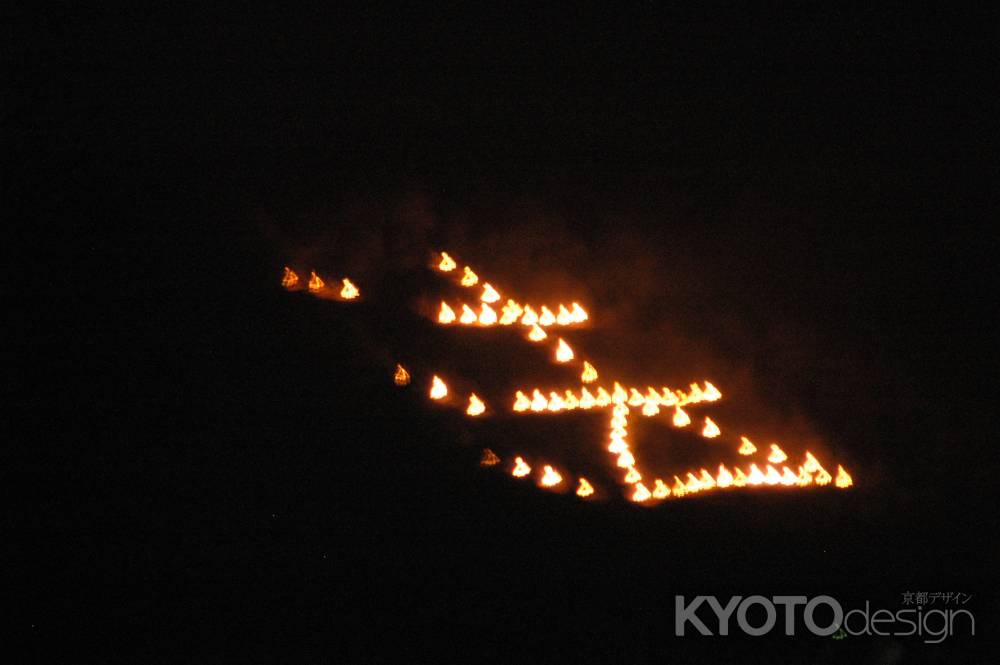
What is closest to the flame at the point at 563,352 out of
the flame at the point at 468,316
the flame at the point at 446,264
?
the flame at the point at 468,316

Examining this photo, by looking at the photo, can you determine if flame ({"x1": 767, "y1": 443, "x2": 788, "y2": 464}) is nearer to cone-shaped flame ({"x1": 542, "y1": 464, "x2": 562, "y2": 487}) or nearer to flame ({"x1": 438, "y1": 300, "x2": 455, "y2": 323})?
cone-shaped flame ({"x1": 542, "y1": 464, "x2": 562, "y2": 487})

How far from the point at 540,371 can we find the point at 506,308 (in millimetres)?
419

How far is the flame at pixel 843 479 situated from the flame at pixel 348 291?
10.7 feet

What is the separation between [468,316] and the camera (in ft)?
16.3

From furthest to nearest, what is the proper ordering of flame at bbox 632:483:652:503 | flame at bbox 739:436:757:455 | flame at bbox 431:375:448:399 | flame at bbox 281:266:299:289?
flame at bbox 739:436:757:455
flame at bbox 632:483:652:503
flame at bbox 431:375:448:399
flame at bbox 281:266:299:289

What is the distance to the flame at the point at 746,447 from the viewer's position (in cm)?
537

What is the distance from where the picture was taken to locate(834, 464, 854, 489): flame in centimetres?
552

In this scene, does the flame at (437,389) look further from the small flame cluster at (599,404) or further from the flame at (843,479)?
the flame at (843,479)

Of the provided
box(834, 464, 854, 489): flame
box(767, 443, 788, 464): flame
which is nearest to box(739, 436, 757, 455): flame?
box(767, 443, 788, 464): flame

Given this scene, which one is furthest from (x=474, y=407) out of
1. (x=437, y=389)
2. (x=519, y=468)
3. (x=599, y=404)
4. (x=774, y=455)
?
(x=774, y=455)

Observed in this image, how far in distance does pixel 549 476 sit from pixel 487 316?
101 centimetres

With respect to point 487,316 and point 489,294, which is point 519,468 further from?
point 489,294

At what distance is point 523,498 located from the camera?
197 inches

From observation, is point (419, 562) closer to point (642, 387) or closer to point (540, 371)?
point (540, 371)
